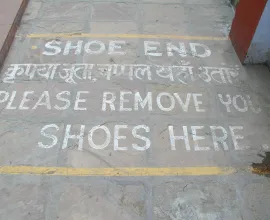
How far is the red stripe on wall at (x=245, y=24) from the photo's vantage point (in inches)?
192

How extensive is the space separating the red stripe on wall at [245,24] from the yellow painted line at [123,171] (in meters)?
2.20

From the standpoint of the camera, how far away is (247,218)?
345 centimetres

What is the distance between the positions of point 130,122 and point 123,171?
757mm

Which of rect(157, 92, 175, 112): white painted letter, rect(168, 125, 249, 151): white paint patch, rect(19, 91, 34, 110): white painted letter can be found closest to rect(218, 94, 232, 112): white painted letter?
rect(168, 125, 249, 151): white paint patch

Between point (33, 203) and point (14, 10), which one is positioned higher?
point (14, 10)

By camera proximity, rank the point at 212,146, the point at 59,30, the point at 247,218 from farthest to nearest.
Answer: the point at 59,30
the point at 212,146
the point at 247,218

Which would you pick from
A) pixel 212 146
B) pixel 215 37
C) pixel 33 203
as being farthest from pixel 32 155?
pixel 215 37

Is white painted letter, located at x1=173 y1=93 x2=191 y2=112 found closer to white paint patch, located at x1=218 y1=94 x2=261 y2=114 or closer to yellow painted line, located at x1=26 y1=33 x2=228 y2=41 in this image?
white paint patch, located at x1=218 y1=94 x2=261 y2=114

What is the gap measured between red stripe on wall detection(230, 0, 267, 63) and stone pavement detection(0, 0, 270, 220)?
197mm

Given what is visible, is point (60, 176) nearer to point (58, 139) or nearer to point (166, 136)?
point (58, 139)

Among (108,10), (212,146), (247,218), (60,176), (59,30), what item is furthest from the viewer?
(108,10)

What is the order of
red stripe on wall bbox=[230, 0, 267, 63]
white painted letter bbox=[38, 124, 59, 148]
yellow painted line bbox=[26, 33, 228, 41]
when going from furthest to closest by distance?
yellow painted line bbox=[26, 33, 228, 41] → red stripe on wall bbox=[230, 0, 267, 63] → white painted letter bbox=[38, 124, 59, 148]

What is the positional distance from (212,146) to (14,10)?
4.31 metres

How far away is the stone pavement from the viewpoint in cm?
358
